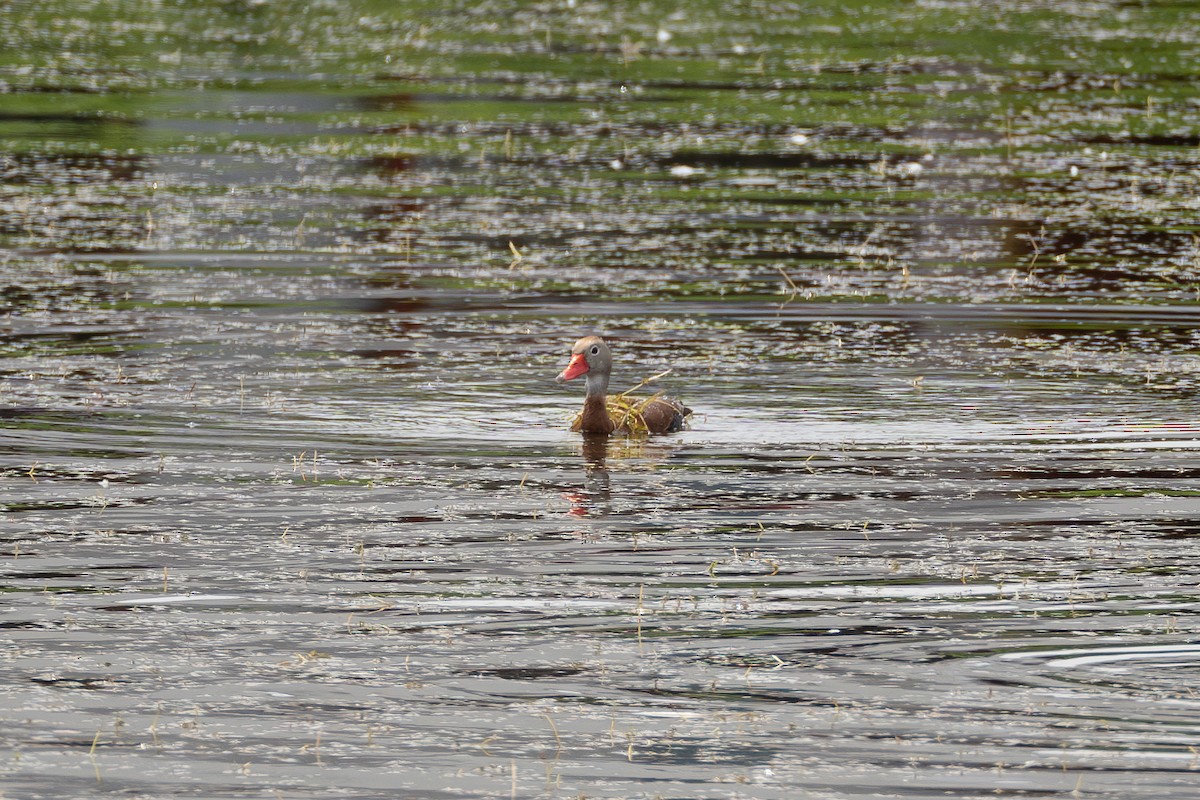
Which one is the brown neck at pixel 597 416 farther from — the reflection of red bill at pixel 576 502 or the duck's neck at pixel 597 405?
the reflection of red bill at pixel 576 502

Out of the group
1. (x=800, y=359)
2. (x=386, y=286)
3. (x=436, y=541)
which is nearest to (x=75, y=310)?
(x=386, y=286)

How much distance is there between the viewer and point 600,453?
428 inches

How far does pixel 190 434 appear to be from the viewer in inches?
430

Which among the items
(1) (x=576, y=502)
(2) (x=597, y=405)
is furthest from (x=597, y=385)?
(1) (x=576, y=502)

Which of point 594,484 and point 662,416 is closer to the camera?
point 594,484

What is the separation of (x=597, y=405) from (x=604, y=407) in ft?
0.15

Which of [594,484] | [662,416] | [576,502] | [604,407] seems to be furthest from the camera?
[604,407]

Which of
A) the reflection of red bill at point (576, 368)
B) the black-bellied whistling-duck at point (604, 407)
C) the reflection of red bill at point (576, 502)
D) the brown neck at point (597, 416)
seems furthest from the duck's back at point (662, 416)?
the reflection of red bill at point (576, 502)

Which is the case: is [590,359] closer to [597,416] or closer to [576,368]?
[576,368]

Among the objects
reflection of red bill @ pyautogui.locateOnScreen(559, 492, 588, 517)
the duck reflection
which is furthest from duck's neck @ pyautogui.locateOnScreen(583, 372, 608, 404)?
reflection of red bill @ pyautogui.locateOnScreen(559, 492, 588, 517)

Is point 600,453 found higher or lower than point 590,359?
lower

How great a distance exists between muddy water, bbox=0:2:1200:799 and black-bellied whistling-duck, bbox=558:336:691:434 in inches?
7.9

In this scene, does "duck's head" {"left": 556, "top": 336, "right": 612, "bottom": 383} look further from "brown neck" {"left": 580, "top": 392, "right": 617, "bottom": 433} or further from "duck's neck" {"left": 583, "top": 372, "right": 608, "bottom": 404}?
"brown neck" {"left": 580, "top": 392, "right": 617, "bottom": 433}

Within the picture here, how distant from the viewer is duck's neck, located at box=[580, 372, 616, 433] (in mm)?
11250
